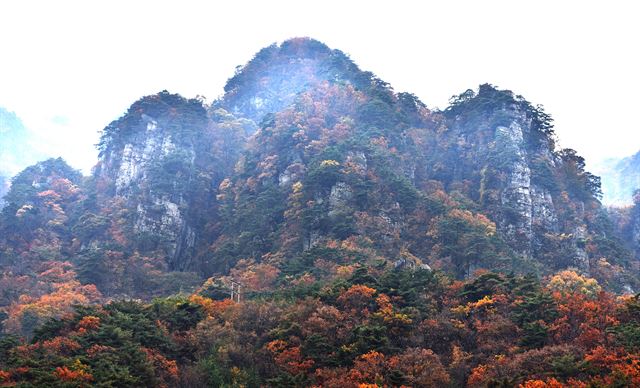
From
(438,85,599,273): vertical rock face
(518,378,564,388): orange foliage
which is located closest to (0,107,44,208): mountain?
(438,85,599,273): vertical rock face

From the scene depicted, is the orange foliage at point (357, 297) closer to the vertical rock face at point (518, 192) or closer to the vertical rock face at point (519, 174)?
the vertical rock face at point (519, 174)

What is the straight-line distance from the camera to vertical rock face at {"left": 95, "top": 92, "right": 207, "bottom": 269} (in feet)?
206

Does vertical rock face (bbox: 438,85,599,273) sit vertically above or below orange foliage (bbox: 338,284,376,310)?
above

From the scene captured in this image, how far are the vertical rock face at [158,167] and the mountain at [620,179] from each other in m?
71.7

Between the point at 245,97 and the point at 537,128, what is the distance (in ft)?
153

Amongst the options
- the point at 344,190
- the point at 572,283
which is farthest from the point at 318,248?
the point at 572,283

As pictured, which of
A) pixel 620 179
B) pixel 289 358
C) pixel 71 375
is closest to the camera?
pixel 71 375

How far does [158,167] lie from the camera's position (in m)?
67.8

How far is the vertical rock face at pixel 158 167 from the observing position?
62.8 m

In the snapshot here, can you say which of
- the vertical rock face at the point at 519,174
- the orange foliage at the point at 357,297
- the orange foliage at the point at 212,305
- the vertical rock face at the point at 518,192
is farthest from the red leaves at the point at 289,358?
the vertical rock face at the point at 518,192

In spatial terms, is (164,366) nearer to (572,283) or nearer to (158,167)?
(572,283)

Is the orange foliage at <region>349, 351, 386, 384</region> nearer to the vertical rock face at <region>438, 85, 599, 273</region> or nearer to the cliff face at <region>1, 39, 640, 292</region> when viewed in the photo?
the cliff face at <region>1, 39, 640, 292</region>

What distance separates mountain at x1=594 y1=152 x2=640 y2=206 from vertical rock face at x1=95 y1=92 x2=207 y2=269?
7175 centimetres

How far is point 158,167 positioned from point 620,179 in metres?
85.3
